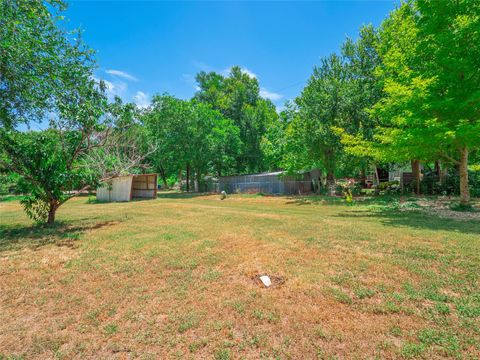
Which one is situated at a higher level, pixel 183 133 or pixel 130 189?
pixel 183 133

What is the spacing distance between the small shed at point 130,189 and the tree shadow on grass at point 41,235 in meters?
10.0

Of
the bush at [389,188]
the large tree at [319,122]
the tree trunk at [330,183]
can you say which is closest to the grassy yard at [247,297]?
the large tree at [319,122]

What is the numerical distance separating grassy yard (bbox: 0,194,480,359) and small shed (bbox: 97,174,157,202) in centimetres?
1400

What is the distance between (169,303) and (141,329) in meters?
0.53

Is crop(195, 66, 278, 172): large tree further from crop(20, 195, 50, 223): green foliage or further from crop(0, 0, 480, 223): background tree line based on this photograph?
crop(20, 195, 50, 223): green foliage

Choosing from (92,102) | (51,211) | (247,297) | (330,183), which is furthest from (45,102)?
(330,183)

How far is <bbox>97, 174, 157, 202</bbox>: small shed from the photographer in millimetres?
19594

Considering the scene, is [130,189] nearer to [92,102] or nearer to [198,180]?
[198,180]

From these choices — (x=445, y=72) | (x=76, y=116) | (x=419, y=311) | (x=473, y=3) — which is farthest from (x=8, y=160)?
(x=473, y=3)

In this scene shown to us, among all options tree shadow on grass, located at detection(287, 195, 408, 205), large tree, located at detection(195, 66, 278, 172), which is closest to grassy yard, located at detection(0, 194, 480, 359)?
tree shadow on grass, located at detection(287, 195, 408, 205)

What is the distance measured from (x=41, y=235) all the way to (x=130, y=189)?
42.4 ft

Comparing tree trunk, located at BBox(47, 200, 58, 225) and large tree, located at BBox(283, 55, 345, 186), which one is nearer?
tree trunk, located at BBox(47, 200, 58, 225)

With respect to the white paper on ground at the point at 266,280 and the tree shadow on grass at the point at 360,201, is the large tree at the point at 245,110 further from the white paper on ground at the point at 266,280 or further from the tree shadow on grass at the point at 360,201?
the white paper on ground at the point at 266,280

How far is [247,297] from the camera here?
3.39m
